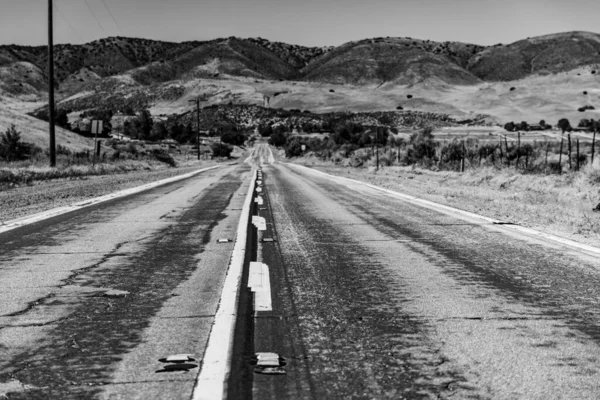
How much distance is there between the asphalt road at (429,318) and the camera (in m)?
3.48

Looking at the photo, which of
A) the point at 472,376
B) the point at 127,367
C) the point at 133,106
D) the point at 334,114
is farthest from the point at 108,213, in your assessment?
the point at 133,106

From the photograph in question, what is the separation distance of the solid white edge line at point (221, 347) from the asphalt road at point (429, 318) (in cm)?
20

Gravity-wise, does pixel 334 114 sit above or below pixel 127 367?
above

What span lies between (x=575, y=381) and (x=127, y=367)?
8.57 feet

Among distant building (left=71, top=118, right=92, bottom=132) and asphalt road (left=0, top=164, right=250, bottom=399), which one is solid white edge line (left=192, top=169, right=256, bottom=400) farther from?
distant building (left=71, top=118, right=92, bottom=132)

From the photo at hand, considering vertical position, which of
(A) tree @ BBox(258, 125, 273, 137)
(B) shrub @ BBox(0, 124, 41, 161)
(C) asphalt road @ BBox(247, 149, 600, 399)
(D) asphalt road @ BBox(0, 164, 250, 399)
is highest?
(A) tree @ BBox(258, 125, 273, 137)

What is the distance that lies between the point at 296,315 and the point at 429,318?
1.03 m

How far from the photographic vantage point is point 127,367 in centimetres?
370

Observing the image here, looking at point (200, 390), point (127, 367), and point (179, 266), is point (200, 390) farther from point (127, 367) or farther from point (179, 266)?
point (179, 266)

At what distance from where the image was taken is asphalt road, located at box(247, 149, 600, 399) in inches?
137

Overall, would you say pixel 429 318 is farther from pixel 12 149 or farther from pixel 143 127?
pixel 143 127

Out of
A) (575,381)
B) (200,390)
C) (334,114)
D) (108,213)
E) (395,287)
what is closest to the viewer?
(200,390)

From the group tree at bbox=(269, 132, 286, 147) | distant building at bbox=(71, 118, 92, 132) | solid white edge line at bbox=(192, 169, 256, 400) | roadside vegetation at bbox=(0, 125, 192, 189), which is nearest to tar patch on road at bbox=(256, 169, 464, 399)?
solid white edge line at bbox=(192, 169, 256, 400)

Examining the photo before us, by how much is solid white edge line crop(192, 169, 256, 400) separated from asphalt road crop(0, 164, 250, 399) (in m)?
0.06
